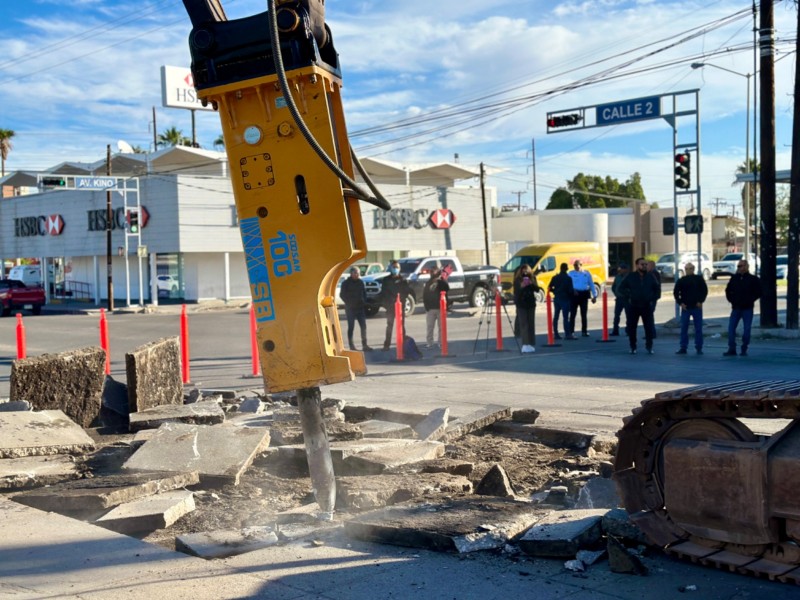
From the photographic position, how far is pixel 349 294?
19.0 meters

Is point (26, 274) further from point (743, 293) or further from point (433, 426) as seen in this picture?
point (433, 426)

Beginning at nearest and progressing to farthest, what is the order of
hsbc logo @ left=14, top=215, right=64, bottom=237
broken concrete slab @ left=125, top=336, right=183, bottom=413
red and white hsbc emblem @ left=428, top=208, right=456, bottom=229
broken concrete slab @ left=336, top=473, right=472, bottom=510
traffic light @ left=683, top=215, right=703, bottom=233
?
broken concrete slab @ left=336, top=473, right=472, bottom=510 < broken concrete slab @ left=125, top=336, right=183, bottom=413 < traffic light @ left=683, top=215, right=703, bottom=233 < hsbc logo @ left=14, top=215, right=64, bottom=237 < red and white hsbc emblem @ left=428, top=208, right=456, bottom=229

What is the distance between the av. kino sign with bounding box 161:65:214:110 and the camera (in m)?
49.1

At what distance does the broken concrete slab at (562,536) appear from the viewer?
5.16 metres

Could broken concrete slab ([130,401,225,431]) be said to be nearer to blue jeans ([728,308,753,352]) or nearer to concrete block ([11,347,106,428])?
concrete block ([11,347,106,428])

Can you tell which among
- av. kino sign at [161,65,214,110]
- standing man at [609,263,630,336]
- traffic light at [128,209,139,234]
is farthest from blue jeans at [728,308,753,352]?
av. kino sign at [161,65,214,110]

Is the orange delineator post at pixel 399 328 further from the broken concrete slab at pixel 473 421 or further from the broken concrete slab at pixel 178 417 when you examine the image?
the broken concrete slab at pixel 178 417

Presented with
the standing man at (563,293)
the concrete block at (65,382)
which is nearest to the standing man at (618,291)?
the standing man at (563,293)

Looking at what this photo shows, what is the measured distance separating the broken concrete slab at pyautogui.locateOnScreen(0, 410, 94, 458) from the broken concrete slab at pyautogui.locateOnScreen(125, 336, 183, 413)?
157 centimetres

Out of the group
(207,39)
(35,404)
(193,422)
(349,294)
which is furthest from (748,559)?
(349,294)

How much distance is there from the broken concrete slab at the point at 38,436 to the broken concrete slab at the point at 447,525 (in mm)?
3727

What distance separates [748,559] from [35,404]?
7999 millimetres

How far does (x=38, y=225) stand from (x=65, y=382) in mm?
44493

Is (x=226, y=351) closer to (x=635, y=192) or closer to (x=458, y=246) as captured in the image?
(x=458, y=246)
